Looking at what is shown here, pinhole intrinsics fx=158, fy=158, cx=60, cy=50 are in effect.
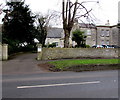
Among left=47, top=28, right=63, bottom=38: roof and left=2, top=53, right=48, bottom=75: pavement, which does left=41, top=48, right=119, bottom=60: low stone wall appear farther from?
left=47, top=28, right=63, bottom=38: roof

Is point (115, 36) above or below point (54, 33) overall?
below

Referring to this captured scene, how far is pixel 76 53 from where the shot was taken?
70.0ft

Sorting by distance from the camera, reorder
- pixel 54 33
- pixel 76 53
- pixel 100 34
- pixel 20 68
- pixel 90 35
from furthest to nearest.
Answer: pixel 54 33 → pixel 100 34 → pixel 90 35 → pixel 76 53 → pixel 20 68

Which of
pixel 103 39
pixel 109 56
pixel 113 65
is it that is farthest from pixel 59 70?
pixel 103 39

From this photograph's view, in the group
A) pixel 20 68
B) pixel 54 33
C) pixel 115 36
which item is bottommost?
pixel 20 68

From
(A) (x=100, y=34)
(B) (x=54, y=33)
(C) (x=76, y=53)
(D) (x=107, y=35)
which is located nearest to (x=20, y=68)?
(C) (x=76, y=53)

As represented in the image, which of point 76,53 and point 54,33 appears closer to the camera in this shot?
point 76,53

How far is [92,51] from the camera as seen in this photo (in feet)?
72.7

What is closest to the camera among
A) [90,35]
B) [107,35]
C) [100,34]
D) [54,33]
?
[90,35]

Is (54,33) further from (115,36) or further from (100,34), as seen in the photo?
(115,36)

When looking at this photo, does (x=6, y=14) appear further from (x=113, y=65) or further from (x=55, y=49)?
(x=113, y=65)

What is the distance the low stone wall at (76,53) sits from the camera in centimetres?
1969

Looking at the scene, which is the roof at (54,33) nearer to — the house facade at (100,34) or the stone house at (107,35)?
the house facade at (100,34)

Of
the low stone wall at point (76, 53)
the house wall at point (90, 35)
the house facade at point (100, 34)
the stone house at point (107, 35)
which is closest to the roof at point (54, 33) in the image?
the house facade at point (100, 34)
